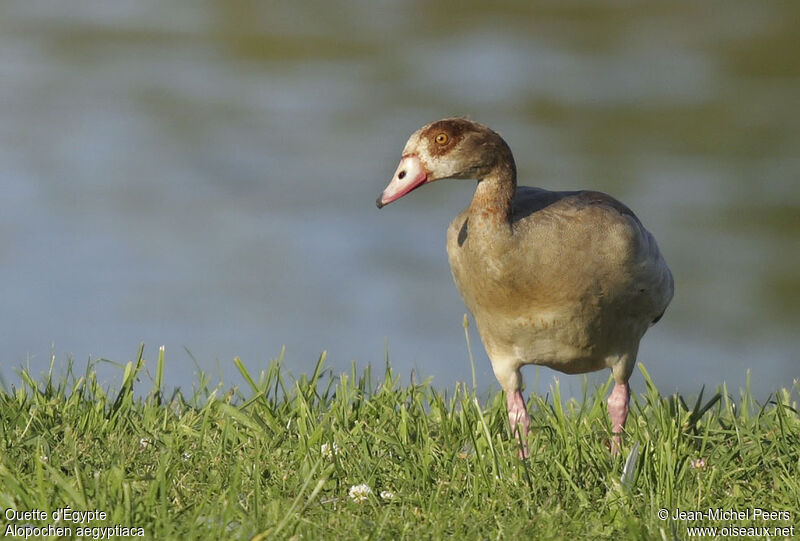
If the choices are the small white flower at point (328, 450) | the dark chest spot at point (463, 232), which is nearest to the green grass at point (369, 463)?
the small white flower at point (328, 450)

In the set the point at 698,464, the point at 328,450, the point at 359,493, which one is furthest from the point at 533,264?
the point at 359,493

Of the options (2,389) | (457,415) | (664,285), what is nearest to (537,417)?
(457,415)

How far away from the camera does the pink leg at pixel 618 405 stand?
5760 millimetres

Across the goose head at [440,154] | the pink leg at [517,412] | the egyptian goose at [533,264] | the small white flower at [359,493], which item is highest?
the goose head at [440,154]

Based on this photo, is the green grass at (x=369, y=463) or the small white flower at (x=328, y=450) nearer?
the green grass at (x=369, y=463)

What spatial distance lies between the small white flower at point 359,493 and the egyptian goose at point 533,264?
102cm

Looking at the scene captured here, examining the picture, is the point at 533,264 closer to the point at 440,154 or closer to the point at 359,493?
the point at 440,154

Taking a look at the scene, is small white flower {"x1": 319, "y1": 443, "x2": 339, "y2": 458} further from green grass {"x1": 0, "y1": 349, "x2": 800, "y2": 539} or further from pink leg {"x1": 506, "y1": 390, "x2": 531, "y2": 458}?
pink leg {"x1": 506, "y1": 390, "x2": 531, "y2": 458}

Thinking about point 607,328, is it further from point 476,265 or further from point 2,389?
point 2,389

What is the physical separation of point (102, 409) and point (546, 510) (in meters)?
2.05

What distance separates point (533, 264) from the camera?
566 cm

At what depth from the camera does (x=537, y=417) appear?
6000 mm

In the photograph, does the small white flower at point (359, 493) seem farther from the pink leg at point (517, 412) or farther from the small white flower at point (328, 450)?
the pink leg at point (517, 412)

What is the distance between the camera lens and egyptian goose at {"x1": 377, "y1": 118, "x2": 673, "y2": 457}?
565 cm
